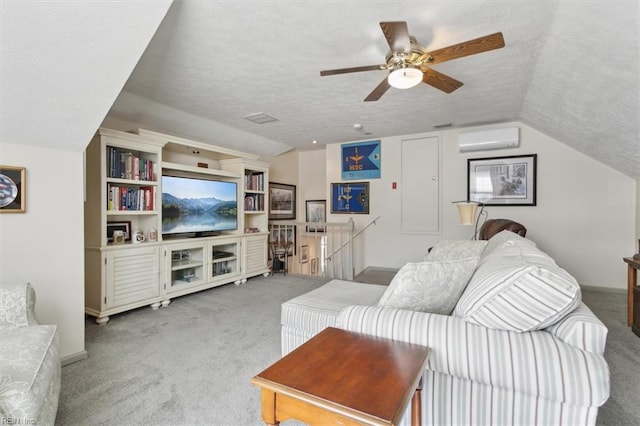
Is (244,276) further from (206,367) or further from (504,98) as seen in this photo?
(504,98)

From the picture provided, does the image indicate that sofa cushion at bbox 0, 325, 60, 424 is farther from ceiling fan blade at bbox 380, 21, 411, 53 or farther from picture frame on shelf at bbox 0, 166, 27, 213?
ceiling fan blade at bbox 380, 21, 411, 53

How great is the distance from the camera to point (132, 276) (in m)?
3.10

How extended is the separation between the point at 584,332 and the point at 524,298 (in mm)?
194

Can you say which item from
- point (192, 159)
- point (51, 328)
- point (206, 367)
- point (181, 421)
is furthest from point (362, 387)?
point (192, 159)

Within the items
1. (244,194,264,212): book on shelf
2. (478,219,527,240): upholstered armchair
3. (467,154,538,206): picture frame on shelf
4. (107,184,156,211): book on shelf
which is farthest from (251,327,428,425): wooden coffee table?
(467,154,538,206): picture frame on shelf

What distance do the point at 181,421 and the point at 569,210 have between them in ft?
16.5

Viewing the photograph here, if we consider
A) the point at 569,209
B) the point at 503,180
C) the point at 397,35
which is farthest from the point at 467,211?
the point at 397,35

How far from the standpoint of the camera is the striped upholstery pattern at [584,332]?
1005 millimetres

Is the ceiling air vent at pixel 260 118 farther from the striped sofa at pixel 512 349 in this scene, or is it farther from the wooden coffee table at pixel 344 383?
the wooden coffee table at pixel 344 383

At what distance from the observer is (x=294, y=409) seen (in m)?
0.88

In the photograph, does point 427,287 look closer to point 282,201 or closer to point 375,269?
point 375,269

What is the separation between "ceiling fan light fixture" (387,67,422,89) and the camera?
212 cm

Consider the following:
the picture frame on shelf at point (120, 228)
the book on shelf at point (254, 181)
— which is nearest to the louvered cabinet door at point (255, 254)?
the book on shelf at point (254, 181)

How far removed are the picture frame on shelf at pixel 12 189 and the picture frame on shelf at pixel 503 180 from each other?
5033 millimetres
